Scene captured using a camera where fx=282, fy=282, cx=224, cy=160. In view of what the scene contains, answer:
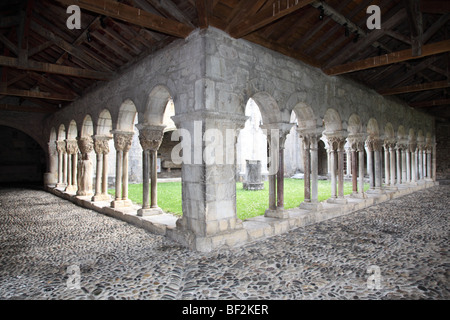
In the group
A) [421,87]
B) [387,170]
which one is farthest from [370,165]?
[421,87]

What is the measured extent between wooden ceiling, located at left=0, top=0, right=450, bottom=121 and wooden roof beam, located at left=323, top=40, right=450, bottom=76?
0.02 meters

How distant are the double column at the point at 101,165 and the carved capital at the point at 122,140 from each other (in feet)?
3.77

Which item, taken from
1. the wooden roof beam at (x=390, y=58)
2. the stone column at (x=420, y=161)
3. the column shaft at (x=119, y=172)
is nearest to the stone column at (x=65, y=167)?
the column shaft at (x=119, y=172)

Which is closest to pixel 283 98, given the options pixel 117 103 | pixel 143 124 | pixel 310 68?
pixel 310 68

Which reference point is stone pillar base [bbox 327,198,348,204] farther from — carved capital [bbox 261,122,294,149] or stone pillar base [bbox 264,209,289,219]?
carved capital [bbox 261,122,294,149]

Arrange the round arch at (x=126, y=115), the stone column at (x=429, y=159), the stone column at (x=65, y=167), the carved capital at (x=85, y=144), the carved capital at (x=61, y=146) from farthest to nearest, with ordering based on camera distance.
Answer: the stone column at (x=429, y=159), the carved capital at (x=61, y=146), the stone column at (x=65, y=167), the carved capital at (x=85, y=144), the round arch at (x=126, y=115)

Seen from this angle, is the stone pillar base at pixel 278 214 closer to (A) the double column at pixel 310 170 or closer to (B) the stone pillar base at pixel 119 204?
(A) the double column at pixel 310 170

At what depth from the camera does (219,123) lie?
401cm

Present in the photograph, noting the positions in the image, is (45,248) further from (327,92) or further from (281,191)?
(327,92)

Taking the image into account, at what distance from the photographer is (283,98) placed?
507 centimetres

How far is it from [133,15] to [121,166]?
12.1 feet

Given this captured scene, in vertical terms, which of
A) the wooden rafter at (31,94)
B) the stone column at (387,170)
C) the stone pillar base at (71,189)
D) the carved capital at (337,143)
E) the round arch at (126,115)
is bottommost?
the stone pillar base at (71,189)

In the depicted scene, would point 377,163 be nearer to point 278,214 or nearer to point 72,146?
point 278,214

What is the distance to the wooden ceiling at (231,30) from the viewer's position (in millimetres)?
3748
